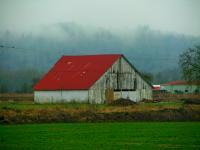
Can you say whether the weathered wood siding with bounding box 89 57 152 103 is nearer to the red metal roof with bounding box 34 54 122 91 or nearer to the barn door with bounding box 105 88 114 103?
the barn door with bounding box 105 88 114 103

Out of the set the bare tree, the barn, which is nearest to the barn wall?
the barn

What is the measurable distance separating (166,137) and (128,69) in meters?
47.0

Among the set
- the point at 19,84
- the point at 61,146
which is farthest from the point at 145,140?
the point at 19,84

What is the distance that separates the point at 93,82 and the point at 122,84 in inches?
226

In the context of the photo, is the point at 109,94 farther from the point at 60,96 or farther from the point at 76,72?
the point at 76,72

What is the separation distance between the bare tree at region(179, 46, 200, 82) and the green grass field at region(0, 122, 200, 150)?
48.8 metres

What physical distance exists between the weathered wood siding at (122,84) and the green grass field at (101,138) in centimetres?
3587

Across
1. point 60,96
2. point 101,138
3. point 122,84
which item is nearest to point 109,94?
point 122,84

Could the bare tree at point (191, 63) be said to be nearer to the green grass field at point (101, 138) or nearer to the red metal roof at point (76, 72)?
the red metal roof at point (76, 72)

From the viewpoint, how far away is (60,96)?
2832 inches

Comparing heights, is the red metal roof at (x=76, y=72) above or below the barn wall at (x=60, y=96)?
above

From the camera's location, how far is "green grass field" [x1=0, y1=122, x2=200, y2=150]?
25.3 metres

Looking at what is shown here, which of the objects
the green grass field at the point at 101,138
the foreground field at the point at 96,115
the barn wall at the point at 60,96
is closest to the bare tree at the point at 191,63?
the barn wall at the point at 60,96

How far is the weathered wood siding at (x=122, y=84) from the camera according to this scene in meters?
71.6
